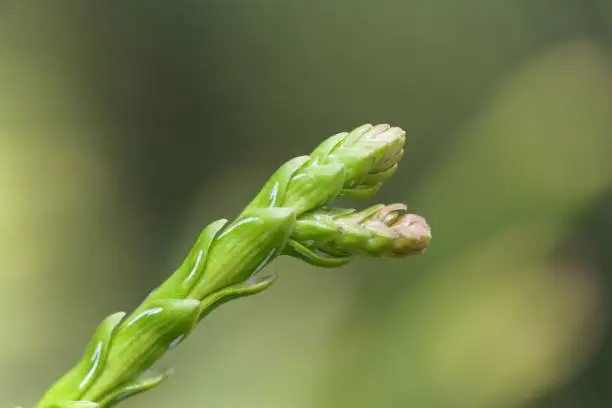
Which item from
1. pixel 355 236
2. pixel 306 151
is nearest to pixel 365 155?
pixel 355 236

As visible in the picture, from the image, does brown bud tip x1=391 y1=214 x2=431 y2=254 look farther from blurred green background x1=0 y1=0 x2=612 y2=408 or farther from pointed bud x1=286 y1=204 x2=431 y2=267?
blurred green background x1=0 y1=0 x2=612 y2=408

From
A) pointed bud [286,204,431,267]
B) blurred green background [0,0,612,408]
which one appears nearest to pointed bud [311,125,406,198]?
pointed bud [286,204,431,267]

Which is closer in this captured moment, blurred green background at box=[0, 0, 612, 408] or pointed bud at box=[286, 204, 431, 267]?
pointed bud at box=[286, 204, 431, 267]

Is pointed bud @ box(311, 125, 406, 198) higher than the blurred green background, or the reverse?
pointed bud @ box(311, 125, 406, 198)

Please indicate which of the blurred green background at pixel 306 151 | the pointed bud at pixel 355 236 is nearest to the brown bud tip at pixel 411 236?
the pointed bud at pixel 355 236

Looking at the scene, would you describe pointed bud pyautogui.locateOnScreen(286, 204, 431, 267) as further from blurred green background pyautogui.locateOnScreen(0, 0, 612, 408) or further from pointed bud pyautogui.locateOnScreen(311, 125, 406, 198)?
blurred green background pyautogui.locateOnScreen(0, 0, 612, 408)

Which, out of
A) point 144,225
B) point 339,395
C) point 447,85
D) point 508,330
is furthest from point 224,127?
point 508,330

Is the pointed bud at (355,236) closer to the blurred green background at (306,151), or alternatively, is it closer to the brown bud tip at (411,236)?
the brown bud tip at (411,236)

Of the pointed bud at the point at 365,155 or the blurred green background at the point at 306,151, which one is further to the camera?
the blurred green background at the point at 306,151
